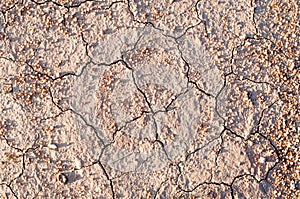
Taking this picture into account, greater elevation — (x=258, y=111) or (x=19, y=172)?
(x=258, y=111)

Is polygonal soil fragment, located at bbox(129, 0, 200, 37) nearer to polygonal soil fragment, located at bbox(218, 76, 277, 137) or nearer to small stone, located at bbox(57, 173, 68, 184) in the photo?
polygonal soil fragment, located at bbox(218, 76, 277, 137)

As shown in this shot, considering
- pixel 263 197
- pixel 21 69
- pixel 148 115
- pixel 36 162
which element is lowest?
pixel 263 197

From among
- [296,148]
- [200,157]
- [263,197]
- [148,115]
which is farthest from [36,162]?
[296,148]

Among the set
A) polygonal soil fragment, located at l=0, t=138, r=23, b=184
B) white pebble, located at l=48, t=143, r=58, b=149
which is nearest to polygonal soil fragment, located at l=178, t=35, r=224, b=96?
white pebble, located at l=48, t=143, r=58, b=149

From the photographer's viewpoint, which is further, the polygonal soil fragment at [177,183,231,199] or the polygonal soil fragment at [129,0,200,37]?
the polygonal soil fragment at [129,0,200,37]

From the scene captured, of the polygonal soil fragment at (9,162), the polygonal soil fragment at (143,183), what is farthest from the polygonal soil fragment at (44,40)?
the polygonal soil fragment at (143,183)

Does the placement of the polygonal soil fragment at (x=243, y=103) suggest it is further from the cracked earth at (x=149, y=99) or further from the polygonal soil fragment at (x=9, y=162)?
the polygonal soil fragment at (x=9, y=162)

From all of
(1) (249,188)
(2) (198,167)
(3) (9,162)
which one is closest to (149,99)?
(2) (198,167)

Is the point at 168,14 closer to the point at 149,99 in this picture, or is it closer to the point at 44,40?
the point at 149,99

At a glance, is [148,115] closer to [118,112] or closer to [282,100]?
[118,112]
